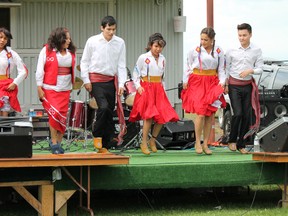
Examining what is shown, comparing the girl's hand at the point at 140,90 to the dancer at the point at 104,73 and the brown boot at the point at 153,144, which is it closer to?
the dancer at the point at 104,73

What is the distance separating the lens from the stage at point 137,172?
748 cm

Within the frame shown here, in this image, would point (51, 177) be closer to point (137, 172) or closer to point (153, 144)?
point (137, 172)

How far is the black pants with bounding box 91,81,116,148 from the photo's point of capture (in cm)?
872

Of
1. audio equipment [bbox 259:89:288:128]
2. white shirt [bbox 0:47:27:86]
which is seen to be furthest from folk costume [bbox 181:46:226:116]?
audio equipment [bbox 259:89:288:128]

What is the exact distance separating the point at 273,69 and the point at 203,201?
18.9ft

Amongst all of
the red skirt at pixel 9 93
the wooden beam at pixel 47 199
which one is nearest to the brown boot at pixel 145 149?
the red skirt at pixel 9 93

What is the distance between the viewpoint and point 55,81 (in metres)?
8.51

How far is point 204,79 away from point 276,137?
1396 millimetres

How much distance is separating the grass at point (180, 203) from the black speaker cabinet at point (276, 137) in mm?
668

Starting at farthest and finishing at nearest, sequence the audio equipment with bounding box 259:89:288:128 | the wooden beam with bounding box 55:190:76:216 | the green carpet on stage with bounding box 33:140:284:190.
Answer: the audio equipment with bounding box 259:89:288:128 < the green carpet on stage with bounding box 33:140:284:190 < the wooden beam with bounding box 55:190:76:216

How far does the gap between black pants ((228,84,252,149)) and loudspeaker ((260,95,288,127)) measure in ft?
7.29

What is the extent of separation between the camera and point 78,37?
529 inches

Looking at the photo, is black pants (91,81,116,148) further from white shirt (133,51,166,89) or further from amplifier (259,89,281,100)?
amplifier (259,89,281,100)

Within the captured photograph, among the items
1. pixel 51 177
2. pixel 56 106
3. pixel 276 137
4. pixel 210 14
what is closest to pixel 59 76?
pixel 56 106
